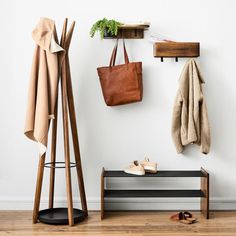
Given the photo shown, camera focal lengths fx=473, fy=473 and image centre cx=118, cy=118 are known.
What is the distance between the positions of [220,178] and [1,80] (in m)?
1.94

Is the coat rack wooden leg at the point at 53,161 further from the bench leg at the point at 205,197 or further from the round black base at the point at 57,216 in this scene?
the bench leg at the point at 205,197

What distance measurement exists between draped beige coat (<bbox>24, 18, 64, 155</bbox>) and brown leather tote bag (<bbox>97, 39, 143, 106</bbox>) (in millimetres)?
438

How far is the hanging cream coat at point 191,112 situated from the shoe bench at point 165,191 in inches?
8.6

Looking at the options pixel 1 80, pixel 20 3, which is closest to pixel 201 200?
pixel 1 80

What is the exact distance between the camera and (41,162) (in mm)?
3404

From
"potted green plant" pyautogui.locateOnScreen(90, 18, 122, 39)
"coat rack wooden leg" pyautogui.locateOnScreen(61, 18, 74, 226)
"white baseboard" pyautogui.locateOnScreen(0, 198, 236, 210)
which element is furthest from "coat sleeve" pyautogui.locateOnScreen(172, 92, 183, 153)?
"coat rack wooden leg" pyautogui.locateOnScreen(61, 18, 74, 226)

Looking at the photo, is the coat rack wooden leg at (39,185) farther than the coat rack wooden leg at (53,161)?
No

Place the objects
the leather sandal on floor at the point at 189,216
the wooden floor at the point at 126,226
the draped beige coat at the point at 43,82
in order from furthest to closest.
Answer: the leather sandal on floor at the point at 189,216, the draped beige coat at the point at 43,82, the wooden floor at the point at 126,226

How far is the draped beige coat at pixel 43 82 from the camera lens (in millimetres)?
3344

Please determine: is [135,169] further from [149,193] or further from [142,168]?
[149,193]

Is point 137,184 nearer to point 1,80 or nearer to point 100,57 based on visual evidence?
point 100,57

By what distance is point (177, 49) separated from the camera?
12.0 ft

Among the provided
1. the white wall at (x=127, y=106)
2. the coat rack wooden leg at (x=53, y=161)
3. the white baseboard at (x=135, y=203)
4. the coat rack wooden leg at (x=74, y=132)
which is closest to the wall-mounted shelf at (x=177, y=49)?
the white wall at (x=127, y=106)

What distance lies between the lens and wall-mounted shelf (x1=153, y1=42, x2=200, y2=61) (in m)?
3.66
